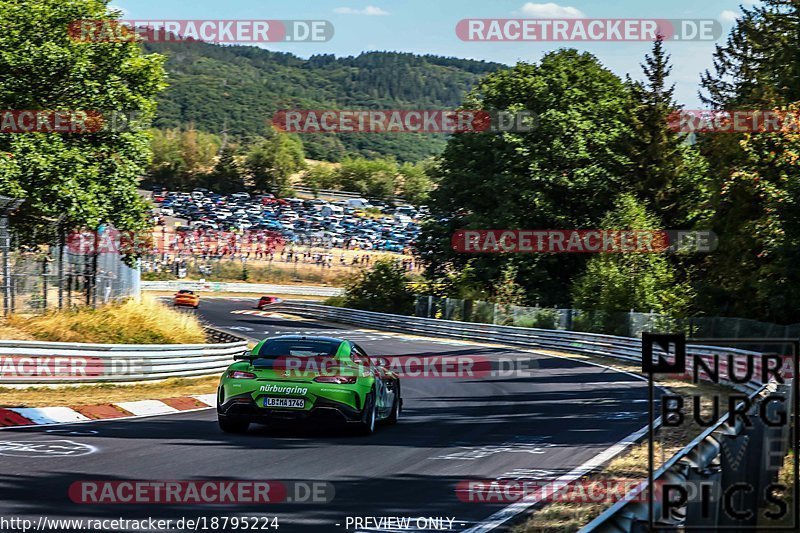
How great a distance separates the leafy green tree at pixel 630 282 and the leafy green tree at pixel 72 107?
2080 cm

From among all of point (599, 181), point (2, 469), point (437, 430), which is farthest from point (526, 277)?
point (2, 469)

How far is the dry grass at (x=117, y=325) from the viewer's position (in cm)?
2216

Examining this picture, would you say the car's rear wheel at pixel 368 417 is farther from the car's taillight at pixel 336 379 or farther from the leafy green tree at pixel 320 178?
the leafy green tree at pixel 320 178

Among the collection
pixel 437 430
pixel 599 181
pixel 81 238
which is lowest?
pixel 437 430

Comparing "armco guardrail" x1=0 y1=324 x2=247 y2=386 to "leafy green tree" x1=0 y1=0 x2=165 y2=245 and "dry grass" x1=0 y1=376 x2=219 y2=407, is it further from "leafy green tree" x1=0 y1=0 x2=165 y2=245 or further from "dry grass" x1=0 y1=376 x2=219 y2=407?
"leafy green tree" x1=0 y1=0 x2=165 y2=245

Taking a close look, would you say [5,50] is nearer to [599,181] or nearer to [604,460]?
[604,460]

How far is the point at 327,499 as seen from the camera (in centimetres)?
866

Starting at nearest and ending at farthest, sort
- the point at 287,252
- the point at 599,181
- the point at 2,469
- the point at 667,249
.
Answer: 1. the point at 2,469
2. the point at 667,249
3. the point at 599,181
4. the point at 287,252

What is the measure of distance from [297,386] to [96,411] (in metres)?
4.79

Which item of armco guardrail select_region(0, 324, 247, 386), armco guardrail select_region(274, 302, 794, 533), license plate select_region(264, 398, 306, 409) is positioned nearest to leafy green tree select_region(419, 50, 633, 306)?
armco guardrail select_region(0, 324, 247, 386)

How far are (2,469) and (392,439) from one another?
5194 mm

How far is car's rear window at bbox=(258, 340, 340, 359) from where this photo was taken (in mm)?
13250

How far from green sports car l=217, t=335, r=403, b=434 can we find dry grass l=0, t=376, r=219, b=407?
15.4 ft

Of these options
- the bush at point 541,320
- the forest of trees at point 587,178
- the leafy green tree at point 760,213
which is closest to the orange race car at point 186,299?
the forest of trees at point 587,178
